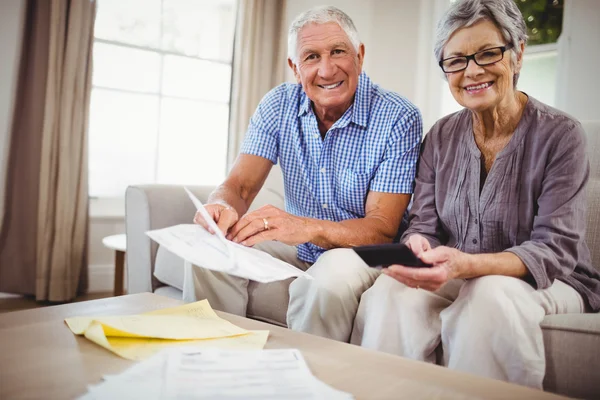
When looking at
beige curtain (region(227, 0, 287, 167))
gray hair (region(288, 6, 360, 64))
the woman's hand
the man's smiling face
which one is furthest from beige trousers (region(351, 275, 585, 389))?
beige curtain (region(227, 0, 287, 167))

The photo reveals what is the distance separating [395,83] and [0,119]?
2349 millimetres

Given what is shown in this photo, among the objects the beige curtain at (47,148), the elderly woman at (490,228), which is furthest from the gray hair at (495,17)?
the beige curtain at (47,148)

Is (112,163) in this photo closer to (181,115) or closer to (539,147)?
(181,115)

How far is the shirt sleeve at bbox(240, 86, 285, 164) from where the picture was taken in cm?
166

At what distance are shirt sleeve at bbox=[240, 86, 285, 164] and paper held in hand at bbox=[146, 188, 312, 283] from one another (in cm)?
71

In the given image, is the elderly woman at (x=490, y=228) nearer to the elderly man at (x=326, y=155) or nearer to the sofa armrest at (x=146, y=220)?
the elderly man at (x=326, y=155)

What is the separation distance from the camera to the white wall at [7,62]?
105 inches

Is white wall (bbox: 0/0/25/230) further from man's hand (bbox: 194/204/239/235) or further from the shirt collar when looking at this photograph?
man's hand (bbox: 194/204/239/235)

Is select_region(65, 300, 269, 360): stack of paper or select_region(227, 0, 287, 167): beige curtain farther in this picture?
select_region(227, 0, 287, 167): beige curtain

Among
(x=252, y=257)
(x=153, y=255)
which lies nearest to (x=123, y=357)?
(x=252, y=257)

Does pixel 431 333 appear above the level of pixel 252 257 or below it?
below

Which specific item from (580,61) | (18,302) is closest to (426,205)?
(580,61)

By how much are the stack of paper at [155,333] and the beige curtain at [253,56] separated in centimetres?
257

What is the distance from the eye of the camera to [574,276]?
3.79 feet
